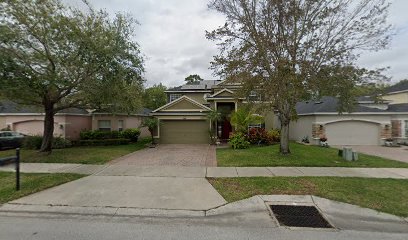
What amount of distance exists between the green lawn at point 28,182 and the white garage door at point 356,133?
60.6ft

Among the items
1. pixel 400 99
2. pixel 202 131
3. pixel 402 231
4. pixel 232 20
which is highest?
pixel 232 20

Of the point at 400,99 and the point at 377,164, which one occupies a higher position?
the point at 400,99

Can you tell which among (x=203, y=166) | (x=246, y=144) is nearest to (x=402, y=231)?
(x=203, y=166)

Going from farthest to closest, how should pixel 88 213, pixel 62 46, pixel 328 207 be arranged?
pixel 62 46, pixel 328 207, pixel 88 213

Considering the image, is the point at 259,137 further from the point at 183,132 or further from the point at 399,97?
the point at 399,97

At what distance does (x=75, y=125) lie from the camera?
2125cm

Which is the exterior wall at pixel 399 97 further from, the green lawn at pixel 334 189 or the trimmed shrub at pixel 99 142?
the trimmed shrub at pixel 99 142

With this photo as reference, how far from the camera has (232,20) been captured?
41.1 ft

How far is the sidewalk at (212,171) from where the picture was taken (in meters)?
9.12

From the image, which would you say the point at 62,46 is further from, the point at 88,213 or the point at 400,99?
the point at 400,99

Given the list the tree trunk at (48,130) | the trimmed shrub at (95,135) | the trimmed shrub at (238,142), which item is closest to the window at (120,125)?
Answer: the trimmed shrub at (95,135)

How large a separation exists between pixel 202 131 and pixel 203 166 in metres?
11.2

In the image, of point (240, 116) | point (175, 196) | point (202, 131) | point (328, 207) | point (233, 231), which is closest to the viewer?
point (233, 231)

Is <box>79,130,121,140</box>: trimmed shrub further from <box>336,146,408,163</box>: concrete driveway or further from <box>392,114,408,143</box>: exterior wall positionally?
<box>392,114,408,143</box>: exterior wall
